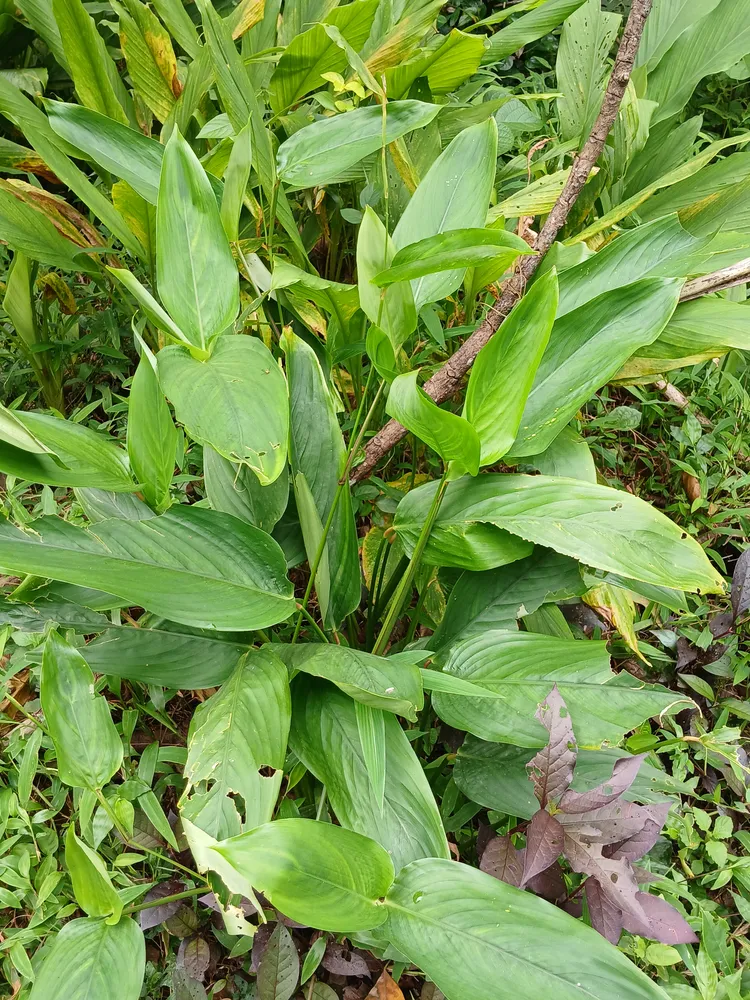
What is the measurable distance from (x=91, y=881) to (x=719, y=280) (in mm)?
1029

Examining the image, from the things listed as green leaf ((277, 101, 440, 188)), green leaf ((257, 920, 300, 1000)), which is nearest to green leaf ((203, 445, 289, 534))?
green leaf ((277, 101, 440, 188))

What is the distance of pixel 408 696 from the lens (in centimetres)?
62

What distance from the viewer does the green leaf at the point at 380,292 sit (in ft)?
2.58

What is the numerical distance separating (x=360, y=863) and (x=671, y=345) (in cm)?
83

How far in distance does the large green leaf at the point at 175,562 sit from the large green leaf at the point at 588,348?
13.3 inches

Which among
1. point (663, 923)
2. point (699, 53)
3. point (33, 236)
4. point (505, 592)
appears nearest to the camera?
point (663, 923)

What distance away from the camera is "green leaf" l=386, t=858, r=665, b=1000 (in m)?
0.52

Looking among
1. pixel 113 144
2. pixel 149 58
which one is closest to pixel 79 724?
pixel 113 144

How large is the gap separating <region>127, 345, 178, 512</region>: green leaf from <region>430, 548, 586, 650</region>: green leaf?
40 centimetres

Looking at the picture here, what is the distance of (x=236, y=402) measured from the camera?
0.63m

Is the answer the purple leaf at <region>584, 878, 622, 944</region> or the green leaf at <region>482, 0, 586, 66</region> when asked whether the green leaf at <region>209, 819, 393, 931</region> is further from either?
the green leaf at <region>482, 0, 586, 66</region>

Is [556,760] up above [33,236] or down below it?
below

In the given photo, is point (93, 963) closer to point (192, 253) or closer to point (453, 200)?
point (192, 253)

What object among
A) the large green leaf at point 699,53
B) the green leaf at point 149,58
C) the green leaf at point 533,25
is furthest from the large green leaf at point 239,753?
the large green leaf at point 699,53
